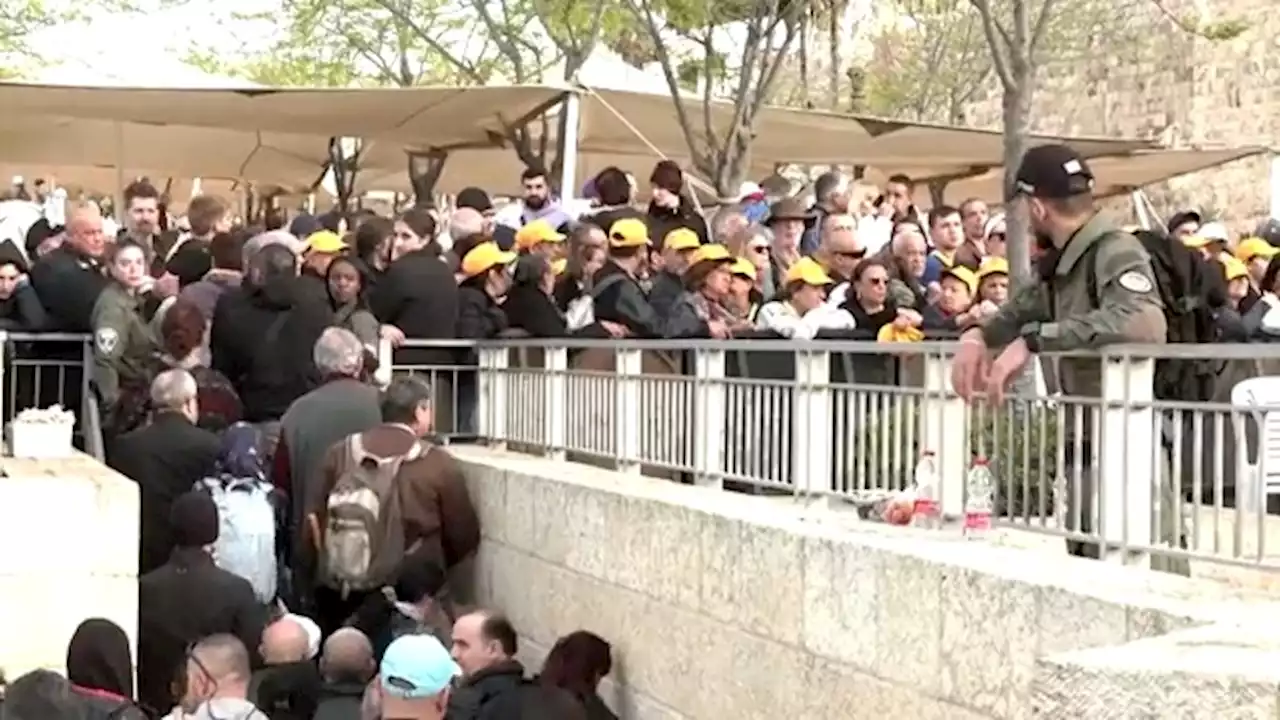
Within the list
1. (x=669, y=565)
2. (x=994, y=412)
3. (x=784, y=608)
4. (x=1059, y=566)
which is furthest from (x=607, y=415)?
(x=1059, y=566)

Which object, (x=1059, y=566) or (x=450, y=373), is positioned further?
(x=450, y=373)

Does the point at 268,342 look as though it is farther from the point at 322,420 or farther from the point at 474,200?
the point at 474,200

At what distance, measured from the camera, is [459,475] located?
10641 mm

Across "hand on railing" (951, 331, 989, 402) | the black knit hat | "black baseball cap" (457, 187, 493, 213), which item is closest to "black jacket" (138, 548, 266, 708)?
"hand on railing" (951, 331, 989, 402)

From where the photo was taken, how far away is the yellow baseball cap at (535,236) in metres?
12.3

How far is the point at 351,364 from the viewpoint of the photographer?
1057 cm

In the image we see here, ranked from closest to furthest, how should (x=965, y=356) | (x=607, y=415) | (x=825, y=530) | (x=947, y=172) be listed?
1. (x=965, y=356)
2. (x=825, y=530)
3. (x=607, y=415)
4. (x=947, y=172)

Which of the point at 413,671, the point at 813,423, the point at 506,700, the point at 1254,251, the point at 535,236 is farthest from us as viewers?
the point at 1254,251

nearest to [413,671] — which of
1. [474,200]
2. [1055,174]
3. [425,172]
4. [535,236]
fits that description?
[1055,174]

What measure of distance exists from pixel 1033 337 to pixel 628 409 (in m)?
3.83

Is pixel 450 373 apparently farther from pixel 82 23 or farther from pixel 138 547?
pixel 82 23

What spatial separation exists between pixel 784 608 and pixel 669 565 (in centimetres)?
116

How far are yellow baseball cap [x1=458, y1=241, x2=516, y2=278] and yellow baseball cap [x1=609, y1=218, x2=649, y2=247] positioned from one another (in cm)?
89

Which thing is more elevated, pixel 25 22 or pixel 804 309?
pixel 25 22
